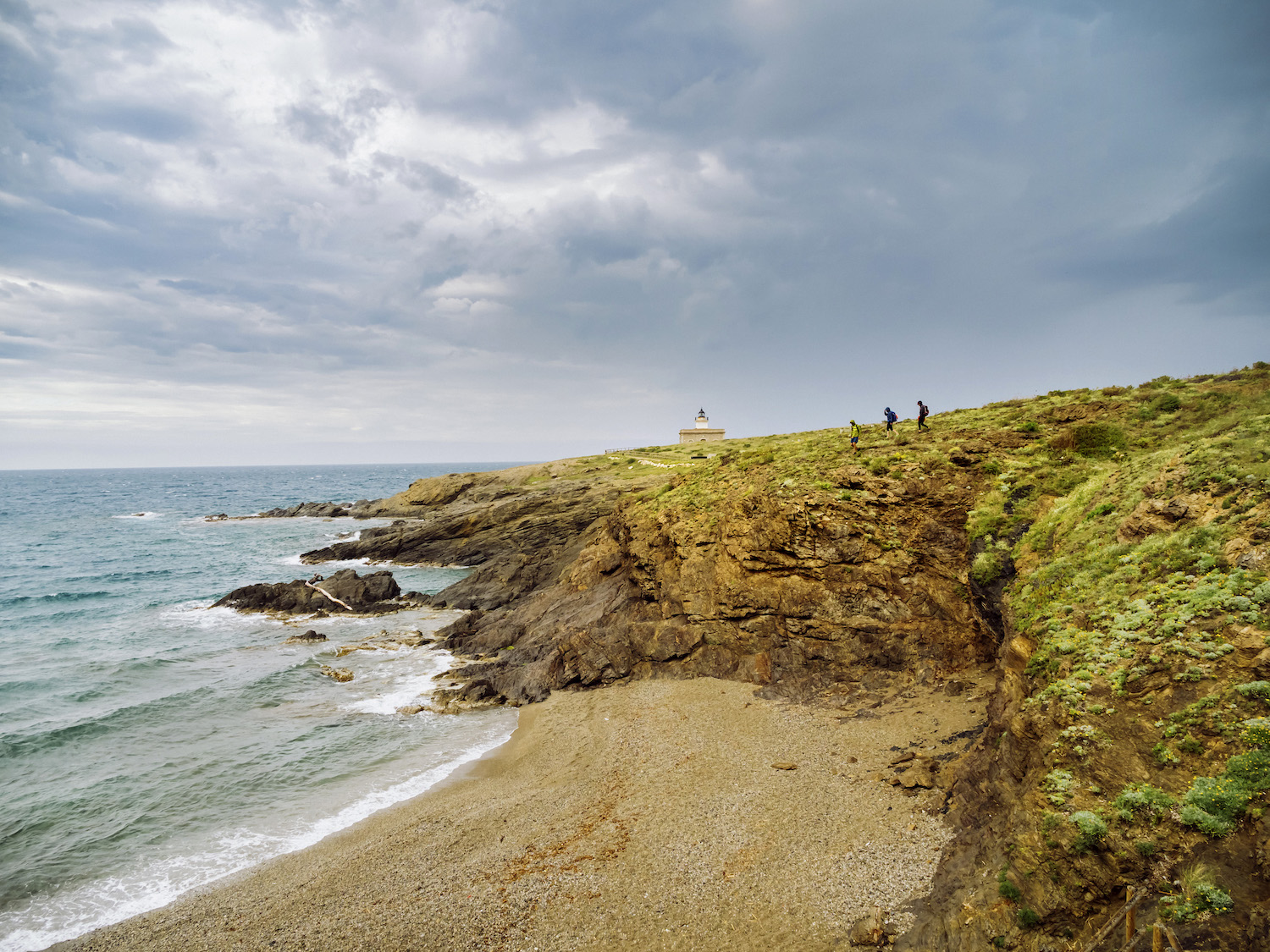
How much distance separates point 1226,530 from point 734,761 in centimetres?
1296

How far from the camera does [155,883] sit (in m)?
15.3

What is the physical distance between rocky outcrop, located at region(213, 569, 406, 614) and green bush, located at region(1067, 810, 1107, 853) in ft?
136

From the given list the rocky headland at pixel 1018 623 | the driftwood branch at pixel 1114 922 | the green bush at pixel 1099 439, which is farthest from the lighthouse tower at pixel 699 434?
the driftwood branch at pixel 1114 922

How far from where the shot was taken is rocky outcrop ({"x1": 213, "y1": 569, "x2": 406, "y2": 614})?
43000 mm

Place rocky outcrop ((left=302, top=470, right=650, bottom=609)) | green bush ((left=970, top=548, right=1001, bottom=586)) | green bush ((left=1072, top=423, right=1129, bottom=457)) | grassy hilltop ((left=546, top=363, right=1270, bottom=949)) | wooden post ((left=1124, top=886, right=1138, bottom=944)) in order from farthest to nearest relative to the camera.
Answer: rocky outcrop ((left=302, top=470, right=650, bottom=609)) → green bush ((left=1072, top=423, right=1129, bottom=457)) → green bush ((left=970, top=548, right=1001, bottom=586)) → grassy hilltop ((left=546, top=363, right=1270, bottom=949)) → wooden post ((left=1124, top=886, right=1138, bottom=944))

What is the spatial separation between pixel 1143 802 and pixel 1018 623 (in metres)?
5.65

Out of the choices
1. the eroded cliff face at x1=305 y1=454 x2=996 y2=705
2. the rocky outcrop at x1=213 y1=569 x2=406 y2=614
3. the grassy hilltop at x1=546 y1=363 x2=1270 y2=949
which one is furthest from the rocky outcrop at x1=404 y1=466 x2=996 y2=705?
the rocky outcrop at x1=213 y1=569 x2=406 y2=614

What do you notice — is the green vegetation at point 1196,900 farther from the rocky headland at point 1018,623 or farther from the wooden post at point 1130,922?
the wooden post at point 1130,922

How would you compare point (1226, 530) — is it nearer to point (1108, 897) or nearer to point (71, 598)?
point (1108, 897)

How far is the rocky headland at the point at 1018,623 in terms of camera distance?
8.95 meters

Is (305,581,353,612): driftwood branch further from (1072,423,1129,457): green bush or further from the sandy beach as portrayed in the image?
(1072,423,1129,457): green bush

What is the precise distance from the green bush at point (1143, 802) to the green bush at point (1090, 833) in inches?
13.1

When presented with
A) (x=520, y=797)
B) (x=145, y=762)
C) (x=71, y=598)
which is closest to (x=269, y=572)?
(x=71, y=598)

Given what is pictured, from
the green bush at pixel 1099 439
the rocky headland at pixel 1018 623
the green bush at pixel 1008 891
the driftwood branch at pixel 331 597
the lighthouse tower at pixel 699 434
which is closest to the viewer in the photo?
the rocky headland at pixel 1018 623
